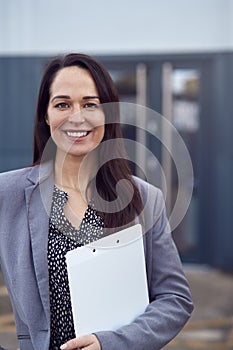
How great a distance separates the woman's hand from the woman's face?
0.38 meters

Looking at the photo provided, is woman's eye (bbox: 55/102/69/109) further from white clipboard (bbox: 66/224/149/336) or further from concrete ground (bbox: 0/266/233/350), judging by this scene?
concrete ground (bbox: 0/266/233/350)

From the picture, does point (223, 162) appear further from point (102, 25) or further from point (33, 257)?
point (33, 257)

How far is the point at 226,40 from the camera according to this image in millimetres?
5094

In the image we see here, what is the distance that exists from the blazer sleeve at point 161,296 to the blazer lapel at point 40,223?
0.60 ft

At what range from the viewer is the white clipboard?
127cm

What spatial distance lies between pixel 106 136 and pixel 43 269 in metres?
0.32

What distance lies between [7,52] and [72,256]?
4101 mm

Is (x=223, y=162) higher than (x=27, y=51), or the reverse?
(x=27, y=51)

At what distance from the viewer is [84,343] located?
50.3 inches

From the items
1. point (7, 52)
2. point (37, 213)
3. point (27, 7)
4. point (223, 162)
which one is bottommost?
point (223, 162)

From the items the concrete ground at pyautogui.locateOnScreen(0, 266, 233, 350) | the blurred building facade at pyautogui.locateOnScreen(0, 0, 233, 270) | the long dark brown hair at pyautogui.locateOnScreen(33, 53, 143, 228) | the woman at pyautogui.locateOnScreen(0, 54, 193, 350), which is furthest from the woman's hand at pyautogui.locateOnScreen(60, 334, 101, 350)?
the blurred building facade at pyautogui.locateOnScreen(0, 0, 233, 270)

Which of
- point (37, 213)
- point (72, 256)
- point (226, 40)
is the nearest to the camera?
point (72, 256)

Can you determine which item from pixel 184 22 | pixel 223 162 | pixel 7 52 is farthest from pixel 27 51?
pixel 223 162

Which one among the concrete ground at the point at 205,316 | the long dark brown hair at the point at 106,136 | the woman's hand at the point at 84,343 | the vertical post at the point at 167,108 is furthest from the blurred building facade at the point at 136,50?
the woman's hand at the point at 84,343
